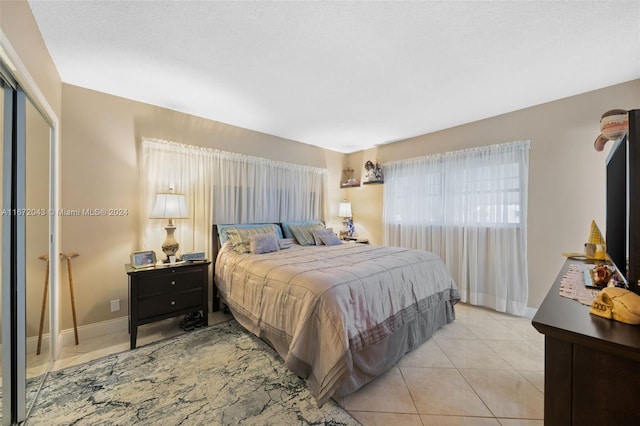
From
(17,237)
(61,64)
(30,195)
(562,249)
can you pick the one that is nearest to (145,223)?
(30,195)

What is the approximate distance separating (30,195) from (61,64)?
134 cm

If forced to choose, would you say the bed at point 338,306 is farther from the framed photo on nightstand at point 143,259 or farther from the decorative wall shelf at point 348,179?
the decorative wall shelf at point 348,179

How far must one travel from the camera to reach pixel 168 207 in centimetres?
266

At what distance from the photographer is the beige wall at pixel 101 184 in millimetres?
2467

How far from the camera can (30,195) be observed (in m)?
1.63

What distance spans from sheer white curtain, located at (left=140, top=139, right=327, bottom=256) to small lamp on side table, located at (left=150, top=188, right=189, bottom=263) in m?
0.29

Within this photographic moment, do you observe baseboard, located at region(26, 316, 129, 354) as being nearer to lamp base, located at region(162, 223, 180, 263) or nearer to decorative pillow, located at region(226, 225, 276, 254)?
lamp base, located at region(162, 223, 180, 263)

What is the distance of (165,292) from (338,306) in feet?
6.31

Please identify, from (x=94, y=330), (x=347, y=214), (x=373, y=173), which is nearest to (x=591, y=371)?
(x=94, y=330)

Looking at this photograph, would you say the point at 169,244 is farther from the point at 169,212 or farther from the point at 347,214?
the point at 347,214

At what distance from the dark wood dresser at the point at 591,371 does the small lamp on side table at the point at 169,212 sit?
9.81 feet

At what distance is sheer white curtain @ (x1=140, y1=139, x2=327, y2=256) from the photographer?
2889mm

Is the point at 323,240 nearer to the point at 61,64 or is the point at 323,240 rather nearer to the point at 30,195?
the point at 30,195

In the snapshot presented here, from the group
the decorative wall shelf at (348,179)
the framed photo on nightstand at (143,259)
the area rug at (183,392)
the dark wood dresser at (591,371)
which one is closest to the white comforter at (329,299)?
the area rug at (183,392)
